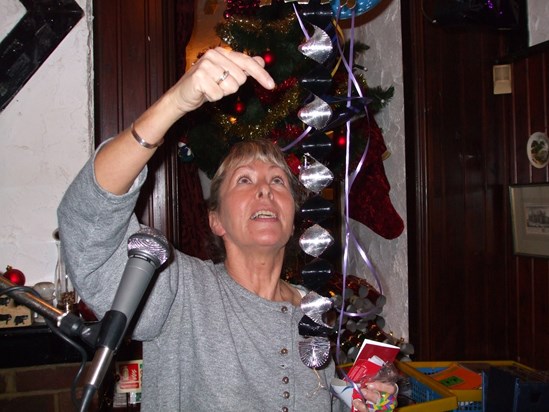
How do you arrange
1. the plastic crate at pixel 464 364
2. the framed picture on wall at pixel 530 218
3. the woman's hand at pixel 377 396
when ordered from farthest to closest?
the framed picture on wall at pixel 530 218 → the plastic crate at pixel 464 364 → the woman's hand at pixel 377 396

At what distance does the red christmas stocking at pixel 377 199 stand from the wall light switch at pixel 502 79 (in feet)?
2.04

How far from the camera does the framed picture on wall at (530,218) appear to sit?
201 cm

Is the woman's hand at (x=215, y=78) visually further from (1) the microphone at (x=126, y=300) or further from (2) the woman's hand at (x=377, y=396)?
(2) the woman's hand at (x=377, y=396)

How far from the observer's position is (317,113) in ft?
3.41

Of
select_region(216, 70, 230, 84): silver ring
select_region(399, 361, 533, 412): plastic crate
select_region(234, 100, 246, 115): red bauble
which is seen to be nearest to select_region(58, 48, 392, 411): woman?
select_region(216, 70, 230, 84): silver ring

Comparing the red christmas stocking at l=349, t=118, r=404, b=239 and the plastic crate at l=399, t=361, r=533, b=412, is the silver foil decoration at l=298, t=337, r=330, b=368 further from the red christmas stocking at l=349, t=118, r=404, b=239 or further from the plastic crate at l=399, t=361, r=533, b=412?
the red christmas stocking at l=349, t=118, r=404, b=239

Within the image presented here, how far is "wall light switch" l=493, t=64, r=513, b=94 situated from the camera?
2195 millimetres

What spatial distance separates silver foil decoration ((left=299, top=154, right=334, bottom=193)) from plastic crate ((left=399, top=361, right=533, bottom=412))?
40.0 inches

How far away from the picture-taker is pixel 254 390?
3.34 ft

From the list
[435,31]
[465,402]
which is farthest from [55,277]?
[435,31]

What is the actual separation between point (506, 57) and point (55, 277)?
221 centimetres

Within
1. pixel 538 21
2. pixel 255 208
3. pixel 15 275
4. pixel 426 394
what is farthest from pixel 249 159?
pixel 538 21

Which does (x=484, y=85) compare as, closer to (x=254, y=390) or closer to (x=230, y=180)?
(x=230, y=180)

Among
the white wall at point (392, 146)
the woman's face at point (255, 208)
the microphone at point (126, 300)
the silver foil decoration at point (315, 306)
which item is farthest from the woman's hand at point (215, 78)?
the white wall at point (392, 146)
